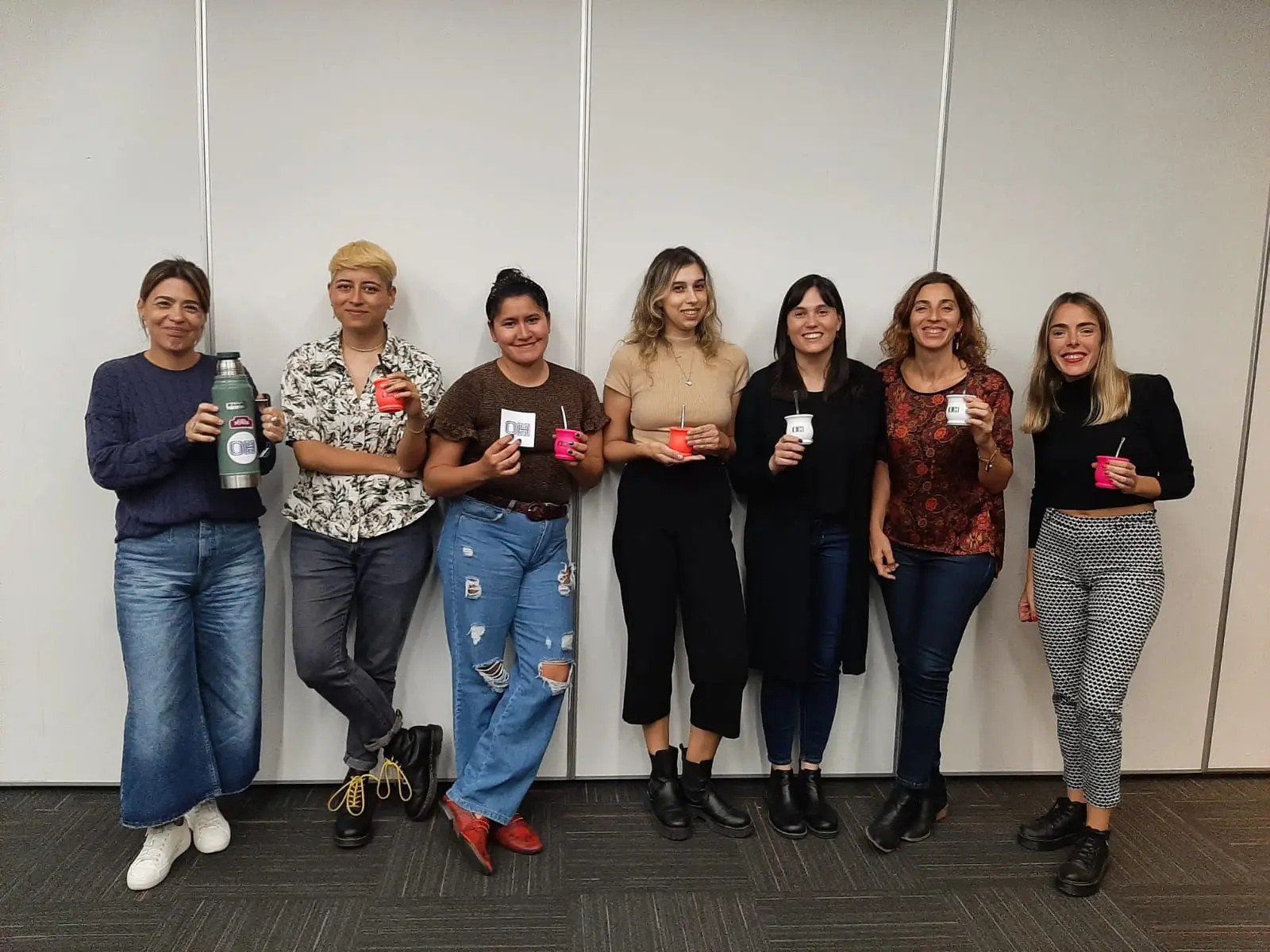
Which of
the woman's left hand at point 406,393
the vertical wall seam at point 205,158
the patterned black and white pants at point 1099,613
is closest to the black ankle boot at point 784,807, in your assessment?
the patterned black and white pants at point 1099,613

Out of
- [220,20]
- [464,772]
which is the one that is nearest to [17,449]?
[220,20]

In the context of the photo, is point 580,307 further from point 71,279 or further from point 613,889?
point 613,889

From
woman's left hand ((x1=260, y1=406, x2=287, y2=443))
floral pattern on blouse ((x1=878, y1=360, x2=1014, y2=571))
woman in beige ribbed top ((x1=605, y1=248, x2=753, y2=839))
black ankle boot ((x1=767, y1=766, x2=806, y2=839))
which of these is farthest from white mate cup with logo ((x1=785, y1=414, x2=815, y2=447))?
woman's left hand ((x1=260, y1=406, x2=287, y2=443))

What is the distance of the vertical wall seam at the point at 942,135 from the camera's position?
8.97 feet

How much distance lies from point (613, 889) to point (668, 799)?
365 mm

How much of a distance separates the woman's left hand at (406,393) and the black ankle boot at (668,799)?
1287 millimetres

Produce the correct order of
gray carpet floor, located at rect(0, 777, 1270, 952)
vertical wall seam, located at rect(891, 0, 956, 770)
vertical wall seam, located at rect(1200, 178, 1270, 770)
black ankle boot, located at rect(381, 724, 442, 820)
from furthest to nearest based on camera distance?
vertical wall seam, located at rect(1200, 178, 1270, 770)
vertical wall seam, located at rect(891, 0, 956, 770)
black ankle boot, located at rect(381, 724, 442, 820)
gray carpet floor, located at rect(0, 777, 1270, 952)

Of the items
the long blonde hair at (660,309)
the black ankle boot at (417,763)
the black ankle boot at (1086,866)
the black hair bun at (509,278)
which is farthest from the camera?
the black ankle boot at (417,763)

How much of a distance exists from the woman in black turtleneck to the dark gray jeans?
6.19ft

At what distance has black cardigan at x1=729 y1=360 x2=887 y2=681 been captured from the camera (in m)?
2.45

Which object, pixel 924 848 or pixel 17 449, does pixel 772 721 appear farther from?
pixel 17 449

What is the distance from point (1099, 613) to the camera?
2.37 metres

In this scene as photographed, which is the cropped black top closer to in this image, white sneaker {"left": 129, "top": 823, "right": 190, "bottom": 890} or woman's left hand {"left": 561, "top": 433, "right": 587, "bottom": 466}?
woman's left hand {"left": 561, "top": 433, "right": 587, "bottom": 466}

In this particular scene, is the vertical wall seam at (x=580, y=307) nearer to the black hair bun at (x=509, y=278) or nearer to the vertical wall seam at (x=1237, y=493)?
the black hair bun at (x=509, y=278)
